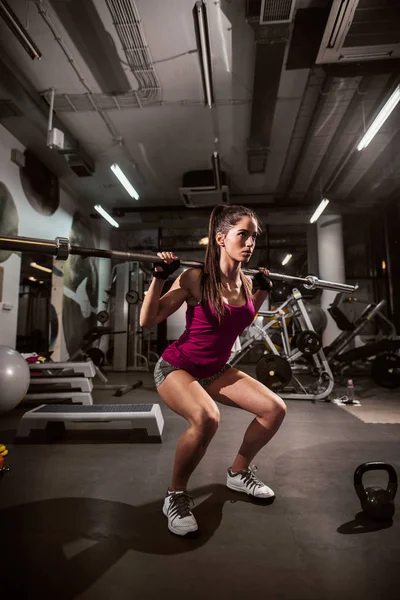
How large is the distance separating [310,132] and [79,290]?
5.75 m

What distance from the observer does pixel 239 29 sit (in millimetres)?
3725

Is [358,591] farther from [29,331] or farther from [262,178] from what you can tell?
[29,331]

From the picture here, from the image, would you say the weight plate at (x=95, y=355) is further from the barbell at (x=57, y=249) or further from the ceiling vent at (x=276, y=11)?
the ceiling vent at (x=276, y=11)

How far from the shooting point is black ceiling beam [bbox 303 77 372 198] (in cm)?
447

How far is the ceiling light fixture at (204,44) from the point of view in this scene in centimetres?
304

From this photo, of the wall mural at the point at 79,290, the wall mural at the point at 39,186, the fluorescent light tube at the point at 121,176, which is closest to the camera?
the wall mural at the point at 39,186

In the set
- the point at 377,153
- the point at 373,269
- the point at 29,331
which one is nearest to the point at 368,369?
the point at 373,269

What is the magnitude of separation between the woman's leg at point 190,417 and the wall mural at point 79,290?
607cm

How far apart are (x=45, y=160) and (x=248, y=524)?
22.2 feet

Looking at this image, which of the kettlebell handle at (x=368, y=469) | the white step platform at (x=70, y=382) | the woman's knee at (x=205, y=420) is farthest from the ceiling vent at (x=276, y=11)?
the white step platform at (x=70, y=382)

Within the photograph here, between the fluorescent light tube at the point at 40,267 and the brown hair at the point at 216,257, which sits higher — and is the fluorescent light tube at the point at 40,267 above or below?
above

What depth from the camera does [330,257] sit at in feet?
27.2

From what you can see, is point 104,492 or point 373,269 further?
point 373,269

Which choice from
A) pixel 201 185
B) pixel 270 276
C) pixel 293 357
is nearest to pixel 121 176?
pixel 201 185
